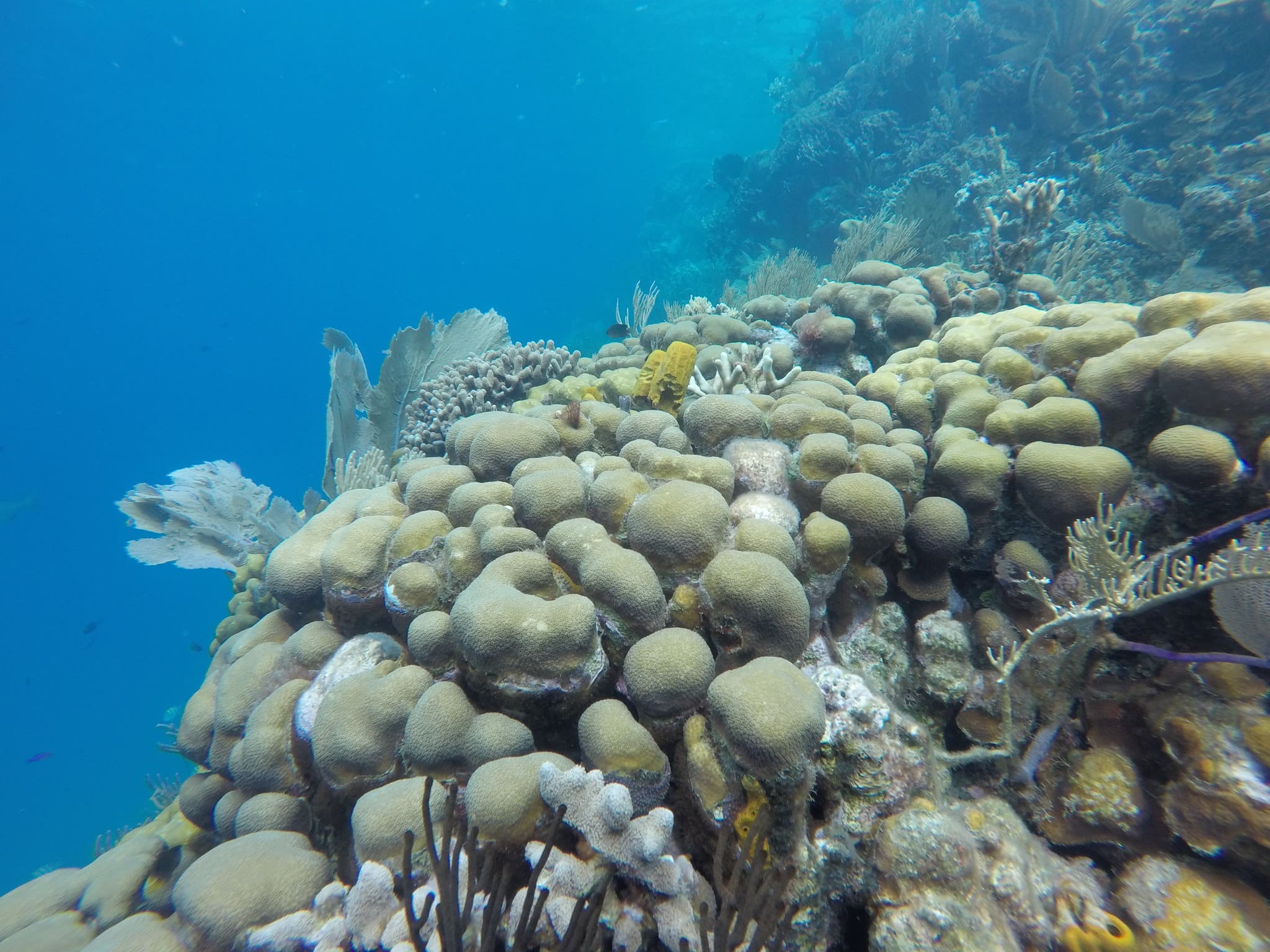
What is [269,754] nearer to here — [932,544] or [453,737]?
[453,737]

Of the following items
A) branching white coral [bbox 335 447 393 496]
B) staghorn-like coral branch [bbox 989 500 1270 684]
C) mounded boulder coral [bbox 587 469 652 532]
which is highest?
branching white coral [bbox 335 447 393 496]

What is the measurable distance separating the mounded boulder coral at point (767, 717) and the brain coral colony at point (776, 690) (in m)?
0.01

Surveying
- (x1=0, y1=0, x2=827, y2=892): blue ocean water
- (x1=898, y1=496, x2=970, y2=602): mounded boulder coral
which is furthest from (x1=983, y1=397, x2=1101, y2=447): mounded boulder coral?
(x1=0, y1=0, x2=827, y2=892): blue ocean water

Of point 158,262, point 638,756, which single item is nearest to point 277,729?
point 638,756

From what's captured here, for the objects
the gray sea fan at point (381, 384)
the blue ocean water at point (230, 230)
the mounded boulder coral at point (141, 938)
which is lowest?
the mounded boulder coral at point (141, 938)

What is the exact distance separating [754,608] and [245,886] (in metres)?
2.56

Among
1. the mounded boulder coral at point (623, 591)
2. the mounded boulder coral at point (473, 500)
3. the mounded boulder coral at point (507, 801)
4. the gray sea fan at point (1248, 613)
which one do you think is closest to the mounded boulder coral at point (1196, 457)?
the gray sea fan at point (1248, 613)

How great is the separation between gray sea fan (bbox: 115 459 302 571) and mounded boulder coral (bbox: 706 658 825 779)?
6.01 m

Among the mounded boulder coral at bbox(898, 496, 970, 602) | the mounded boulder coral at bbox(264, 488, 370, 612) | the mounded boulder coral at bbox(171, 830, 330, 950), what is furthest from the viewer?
the mounded boulder coral at bbox(264, 488, 370, 612)

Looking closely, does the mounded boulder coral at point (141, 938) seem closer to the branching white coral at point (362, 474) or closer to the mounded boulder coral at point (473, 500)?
the mounded boulder coral at point (473, 500)

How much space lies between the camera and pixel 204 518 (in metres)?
6.00

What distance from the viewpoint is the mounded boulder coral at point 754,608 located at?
2492 millimetres

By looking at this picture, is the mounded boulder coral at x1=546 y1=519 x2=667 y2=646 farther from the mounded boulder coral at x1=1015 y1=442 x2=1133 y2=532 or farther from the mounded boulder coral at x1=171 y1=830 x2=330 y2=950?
the mounded boulder coral at x1=1015 y1=442 x2=1133 y2=532

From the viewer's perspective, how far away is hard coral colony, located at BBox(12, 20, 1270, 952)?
1985mm
